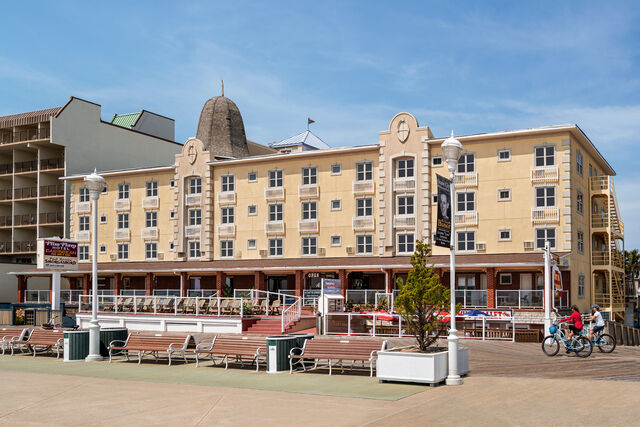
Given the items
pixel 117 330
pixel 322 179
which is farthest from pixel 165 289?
pixel 117 330

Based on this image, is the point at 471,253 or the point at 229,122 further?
the point at 229,122

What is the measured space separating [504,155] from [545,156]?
233 cm

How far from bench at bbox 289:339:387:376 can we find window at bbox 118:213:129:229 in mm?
36930

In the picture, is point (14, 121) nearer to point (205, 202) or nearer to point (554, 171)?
point (205, 202)

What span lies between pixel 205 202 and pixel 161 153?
18.1 m

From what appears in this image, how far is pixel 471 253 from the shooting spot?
4269 centimetres

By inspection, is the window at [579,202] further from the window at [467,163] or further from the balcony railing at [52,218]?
the balcony railing at [52,218]

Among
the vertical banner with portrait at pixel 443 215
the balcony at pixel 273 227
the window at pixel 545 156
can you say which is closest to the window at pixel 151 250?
the balcony at pixel 273 227

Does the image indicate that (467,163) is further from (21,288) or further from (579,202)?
(21,288)

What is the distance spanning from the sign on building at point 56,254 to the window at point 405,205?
64.5 feet

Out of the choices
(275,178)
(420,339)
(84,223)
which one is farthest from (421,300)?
(84,223)

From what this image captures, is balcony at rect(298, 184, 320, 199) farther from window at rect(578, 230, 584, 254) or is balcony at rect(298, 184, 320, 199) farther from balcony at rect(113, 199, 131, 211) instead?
window at rect(578, 230, 584, 254)

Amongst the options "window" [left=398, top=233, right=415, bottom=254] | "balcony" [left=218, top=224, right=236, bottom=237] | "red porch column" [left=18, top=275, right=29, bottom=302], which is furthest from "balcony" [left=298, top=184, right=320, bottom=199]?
"red porch column" [left=18, top=275, right=29, bottom=302]

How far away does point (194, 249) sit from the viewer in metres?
51.7
